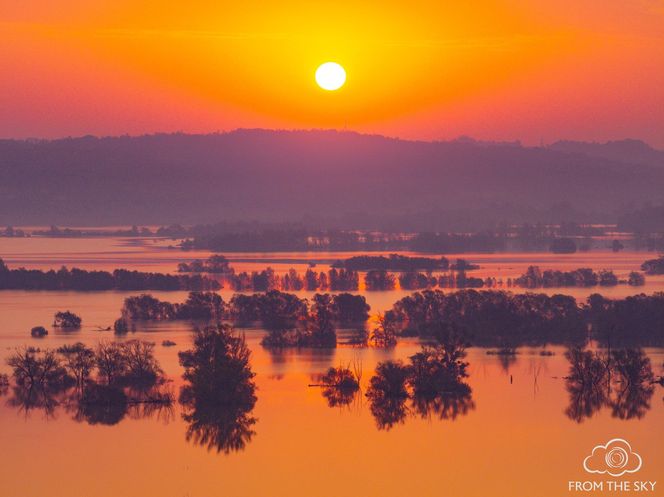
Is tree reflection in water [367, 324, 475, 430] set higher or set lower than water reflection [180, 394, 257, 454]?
higher

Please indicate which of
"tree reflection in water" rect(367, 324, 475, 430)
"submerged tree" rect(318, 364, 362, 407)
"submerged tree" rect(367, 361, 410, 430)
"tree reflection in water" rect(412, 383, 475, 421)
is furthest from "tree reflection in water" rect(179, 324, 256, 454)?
"tree reflection in water" rect(412, 383, 475, 421)

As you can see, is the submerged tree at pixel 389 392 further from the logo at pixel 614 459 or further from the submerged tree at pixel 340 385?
the logo at pixel 614 459

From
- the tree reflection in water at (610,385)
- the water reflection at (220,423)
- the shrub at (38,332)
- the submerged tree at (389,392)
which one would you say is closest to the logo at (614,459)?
the tree reflection in water at (610,385)

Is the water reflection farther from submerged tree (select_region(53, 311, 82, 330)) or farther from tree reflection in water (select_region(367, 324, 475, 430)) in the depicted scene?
A: submerged tree (select_region(53, 311, 82, 330))

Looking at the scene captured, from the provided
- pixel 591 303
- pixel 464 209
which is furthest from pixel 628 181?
pixel 591 303

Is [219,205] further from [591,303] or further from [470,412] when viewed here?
[470,412]

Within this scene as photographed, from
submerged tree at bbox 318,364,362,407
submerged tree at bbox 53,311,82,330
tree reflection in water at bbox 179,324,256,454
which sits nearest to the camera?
tree reflection in water at bbox 179,324,256,454
